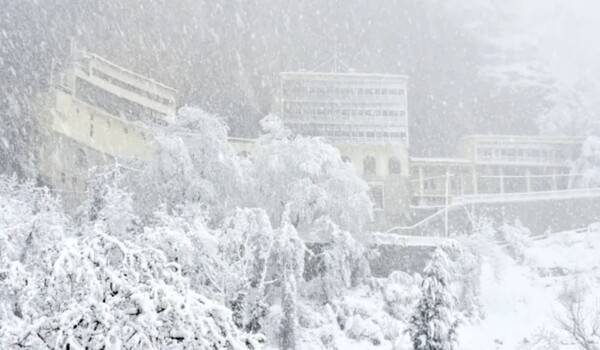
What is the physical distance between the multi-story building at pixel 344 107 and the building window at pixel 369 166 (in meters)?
1.21

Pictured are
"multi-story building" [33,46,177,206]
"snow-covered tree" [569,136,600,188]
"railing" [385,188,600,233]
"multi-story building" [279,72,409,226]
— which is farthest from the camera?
"snow-covered tree" [569,136,600,188]

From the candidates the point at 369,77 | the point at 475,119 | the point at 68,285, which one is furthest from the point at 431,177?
the point at 68,285

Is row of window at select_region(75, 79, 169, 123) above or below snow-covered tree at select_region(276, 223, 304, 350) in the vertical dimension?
above

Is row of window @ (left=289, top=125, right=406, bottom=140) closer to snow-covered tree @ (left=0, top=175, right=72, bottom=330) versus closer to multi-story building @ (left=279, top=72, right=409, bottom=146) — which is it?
multi-story building @ (left=279, top=72, right=409, bottom=146)

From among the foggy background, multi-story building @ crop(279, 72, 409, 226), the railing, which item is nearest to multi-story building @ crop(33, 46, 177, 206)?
the foggy background

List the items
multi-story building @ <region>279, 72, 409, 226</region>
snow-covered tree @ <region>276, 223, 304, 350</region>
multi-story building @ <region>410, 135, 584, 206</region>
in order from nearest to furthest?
1. snow-covered tree @ <region>276, 223, 304, 350</region>
2. multi-story building @ <region>279, 72, 409, 226</region>
3. multi-story building @ <region>410, 135, 584, 206</region>

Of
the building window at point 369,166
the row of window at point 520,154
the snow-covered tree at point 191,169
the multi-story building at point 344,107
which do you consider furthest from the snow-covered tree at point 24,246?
the row of window at point 520,154

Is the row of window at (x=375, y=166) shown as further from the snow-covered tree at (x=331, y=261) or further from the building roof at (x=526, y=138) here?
the snow-covered tree at (x=331, y=261)

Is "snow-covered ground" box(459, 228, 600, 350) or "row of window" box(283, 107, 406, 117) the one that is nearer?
"snow-covered ground" box(459, 228, 600, 350)

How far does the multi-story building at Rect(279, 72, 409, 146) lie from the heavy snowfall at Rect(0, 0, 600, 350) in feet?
0.49

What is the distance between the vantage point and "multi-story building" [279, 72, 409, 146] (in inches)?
1906

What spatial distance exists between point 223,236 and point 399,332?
774cm

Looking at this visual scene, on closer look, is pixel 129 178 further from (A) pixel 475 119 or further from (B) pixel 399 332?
(A) pixel 475 119

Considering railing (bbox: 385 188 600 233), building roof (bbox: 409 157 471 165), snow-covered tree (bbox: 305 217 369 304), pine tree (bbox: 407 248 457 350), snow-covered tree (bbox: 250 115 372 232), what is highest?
building roof (bbox: 409 157 471 165)
